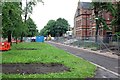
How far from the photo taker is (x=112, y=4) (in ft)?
173

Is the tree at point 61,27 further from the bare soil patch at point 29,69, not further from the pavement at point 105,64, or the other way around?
the bare soil patch at point 29,69

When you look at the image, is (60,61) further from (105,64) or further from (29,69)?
(29,69)

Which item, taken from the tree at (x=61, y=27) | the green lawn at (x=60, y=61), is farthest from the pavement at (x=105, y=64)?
the tree at (x=61, y=27)

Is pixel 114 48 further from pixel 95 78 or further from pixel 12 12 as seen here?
pixel 95 78

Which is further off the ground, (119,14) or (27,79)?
(119,14)

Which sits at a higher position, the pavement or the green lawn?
the green lawn

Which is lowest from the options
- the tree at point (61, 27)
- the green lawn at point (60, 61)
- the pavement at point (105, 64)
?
the pavement at point (105, 64)

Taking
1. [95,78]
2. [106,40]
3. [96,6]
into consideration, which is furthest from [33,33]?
[95,78]

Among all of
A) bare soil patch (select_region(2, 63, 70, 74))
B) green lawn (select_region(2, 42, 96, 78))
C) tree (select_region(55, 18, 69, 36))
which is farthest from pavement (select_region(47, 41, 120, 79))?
tree (select_region(55, 18, 69, 36))

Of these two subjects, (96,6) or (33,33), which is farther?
(33,33)

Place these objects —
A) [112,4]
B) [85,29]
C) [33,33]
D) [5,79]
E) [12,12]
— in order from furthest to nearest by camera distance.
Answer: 1. [33,33]
2. [85,29]
3. [112,4]
4. [12,12]
5. [5,79]

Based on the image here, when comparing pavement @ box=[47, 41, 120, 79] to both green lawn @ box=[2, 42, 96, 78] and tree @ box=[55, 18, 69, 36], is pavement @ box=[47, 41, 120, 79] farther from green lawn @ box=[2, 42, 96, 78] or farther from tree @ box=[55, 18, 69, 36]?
tree @ box=[55, 18, 69, 36]

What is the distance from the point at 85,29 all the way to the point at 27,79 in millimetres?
77275

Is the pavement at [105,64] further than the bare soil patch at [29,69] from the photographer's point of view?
Yes
